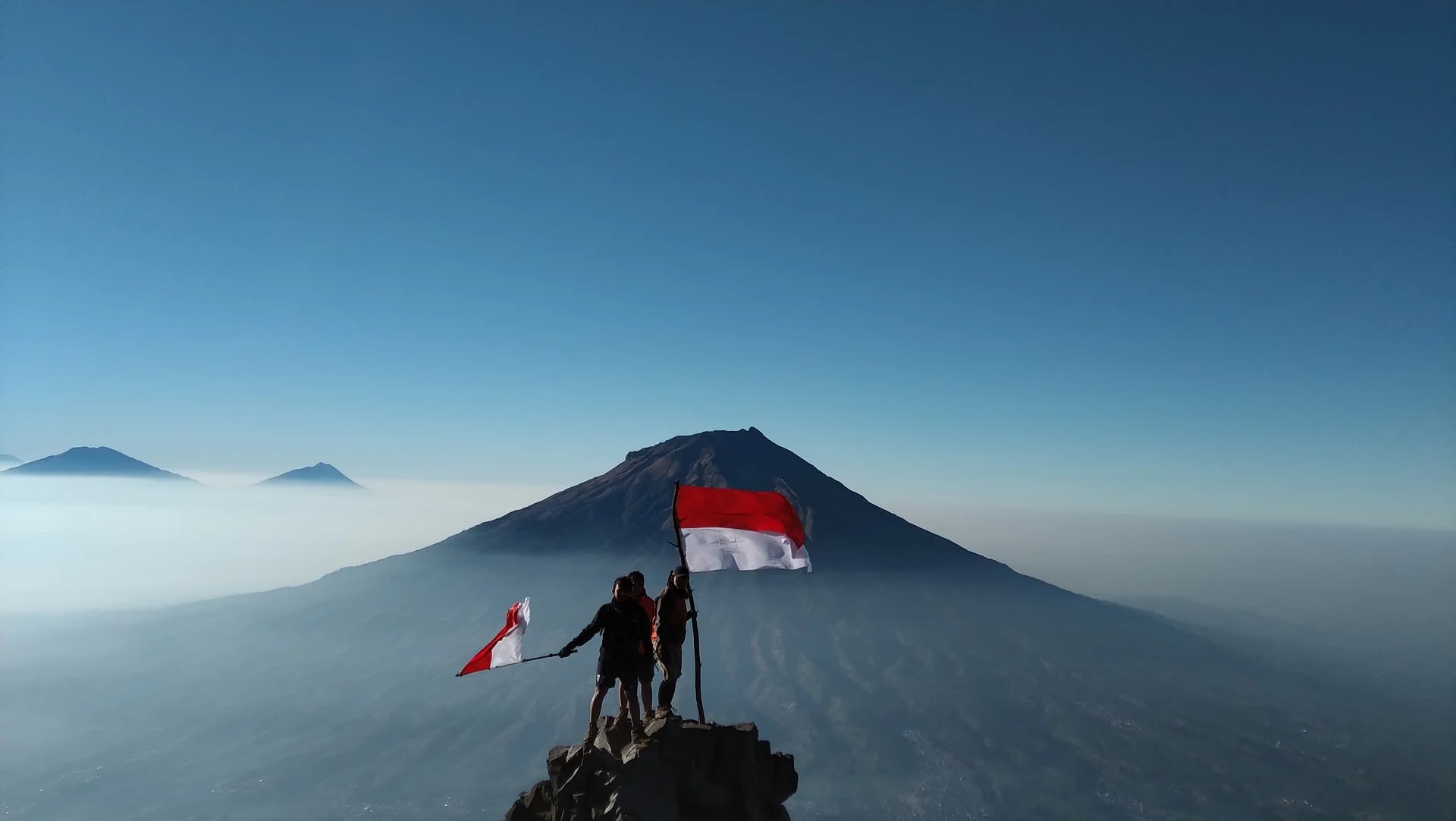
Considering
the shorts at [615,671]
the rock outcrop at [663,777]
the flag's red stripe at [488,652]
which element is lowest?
the rock outcrop at [663,777]

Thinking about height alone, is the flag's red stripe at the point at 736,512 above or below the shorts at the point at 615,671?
above

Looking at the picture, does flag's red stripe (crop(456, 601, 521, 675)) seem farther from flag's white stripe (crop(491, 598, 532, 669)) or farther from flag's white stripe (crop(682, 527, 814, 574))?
flag's white stripe (crop(682, 527, 814, 574))

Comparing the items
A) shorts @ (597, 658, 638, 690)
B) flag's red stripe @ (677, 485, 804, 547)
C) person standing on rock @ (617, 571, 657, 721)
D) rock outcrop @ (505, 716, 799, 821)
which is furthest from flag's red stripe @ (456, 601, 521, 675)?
flag's red stripe @ (677, 485, 804, 547)

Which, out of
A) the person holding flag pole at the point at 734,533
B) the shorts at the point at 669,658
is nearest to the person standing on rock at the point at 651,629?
the shorts at the point at 669,658

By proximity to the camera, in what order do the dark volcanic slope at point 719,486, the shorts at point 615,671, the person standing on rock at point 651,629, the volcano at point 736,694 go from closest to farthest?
the shorts at point 615,671 → the person standing on rock at point 651,629 → the volcano at point 736,694 → the dark volcanic slope at point 719,486

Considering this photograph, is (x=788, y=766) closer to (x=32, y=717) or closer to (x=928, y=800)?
(x=928, y=800)

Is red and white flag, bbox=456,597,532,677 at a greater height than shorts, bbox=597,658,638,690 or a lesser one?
greater

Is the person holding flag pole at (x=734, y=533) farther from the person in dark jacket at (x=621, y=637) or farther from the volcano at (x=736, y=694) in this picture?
the volcano at (x=736, y=694)

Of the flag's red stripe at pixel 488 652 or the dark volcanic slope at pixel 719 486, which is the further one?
the dark volcanic slope at pixel 719 486
